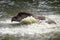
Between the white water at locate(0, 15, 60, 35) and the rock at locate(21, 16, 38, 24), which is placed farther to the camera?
the rock at locate(21, 16, 38, 24)

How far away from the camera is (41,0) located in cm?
1989

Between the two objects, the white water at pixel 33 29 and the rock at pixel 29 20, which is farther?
the rock at pixel 29 20

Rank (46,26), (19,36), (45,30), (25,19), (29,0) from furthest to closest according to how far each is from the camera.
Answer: (29,0), (25,19), (46,26), (45,30), (19,36)

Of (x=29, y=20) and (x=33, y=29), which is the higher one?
(x=29, y=20)

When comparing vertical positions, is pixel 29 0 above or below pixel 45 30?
above

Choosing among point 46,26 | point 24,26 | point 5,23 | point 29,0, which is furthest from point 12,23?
point 29,0

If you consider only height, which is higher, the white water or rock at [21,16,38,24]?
rock at [21,16,38,24]

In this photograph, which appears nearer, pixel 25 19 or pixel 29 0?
pixel 25 19

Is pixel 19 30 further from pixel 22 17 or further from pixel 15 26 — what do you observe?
pixel 22 17

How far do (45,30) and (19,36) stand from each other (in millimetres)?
1106

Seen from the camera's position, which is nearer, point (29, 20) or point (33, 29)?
point (33, 29)

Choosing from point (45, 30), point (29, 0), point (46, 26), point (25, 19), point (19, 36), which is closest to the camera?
point (19, 36)

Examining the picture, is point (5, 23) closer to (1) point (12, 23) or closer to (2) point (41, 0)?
(1) point (12, 23)

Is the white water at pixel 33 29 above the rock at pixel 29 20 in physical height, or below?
below
